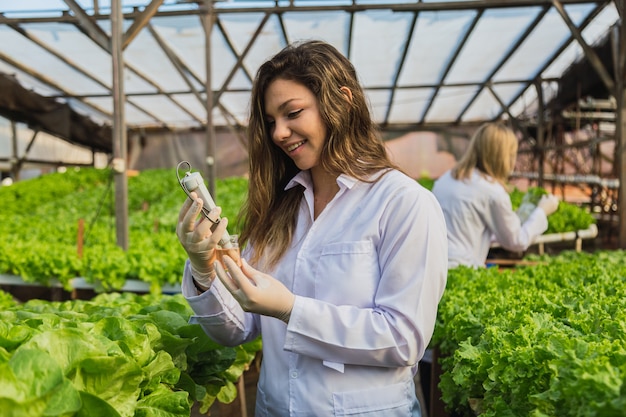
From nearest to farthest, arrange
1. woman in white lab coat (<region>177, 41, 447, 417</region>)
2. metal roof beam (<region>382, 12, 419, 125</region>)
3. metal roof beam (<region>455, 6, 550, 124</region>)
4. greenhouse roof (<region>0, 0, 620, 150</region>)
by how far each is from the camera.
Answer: woman in white lab coat (<region>177, 41, 447, 417</region>) → greenhouse roof (<region>0, 0, 620, 150</region>) → metal roof beam (<region>455, 6, 550, 124</region>) → metal roof beam (<region>382, 12, 419, 125</region>)

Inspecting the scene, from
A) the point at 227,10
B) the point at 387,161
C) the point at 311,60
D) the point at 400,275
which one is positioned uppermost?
the point at 227,10

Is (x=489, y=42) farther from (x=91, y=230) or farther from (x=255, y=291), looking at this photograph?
(x=255, y=291)

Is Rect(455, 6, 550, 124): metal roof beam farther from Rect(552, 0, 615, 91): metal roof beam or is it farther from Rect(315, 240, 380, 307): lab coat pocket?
Rect(315, 240, 380, 307): lab coat pocket

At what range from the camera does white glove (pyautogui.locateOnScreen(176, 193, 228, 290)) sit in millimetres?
1771

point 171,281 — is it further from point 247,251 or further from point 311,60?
point 311,60

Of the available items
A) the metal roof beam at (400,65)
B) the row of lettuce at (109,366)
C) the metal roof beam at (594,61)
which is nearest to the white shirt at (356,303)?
the row of lettuce at (109,366)

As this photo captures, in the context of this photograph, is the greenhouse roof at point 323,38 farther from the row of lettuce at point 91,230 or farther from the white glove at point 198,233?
the white glove at point 198,233

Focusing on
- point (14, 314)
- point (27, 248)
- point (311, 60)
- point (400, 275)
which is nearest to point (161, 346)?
point (14, 314)

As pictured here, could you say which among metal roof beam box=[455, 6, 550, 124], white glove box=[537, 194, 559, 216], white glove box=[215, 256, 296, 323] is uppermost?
metal roof beam box=[455, 6, 550, 124]

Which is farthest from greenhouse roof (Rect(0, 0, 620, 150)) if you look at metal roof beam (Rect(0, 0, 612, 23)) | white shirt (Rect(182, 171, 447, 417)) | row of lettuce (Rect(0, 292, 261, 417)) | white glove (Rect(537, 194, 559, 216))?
white shirt (Rect(182, 171, 447, 417))

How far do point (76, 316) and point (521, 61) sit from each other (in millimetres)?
13893

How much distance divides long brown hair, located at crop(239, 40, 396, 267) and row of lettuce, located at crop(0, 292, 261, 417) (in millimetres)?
480

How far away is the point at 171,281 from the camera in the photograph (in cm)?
497

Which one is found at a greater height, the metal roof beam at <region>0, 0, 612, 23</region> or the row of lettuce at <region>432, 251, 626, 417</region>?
the metal roof beam at <region>0, 0, 612, 23</region>
